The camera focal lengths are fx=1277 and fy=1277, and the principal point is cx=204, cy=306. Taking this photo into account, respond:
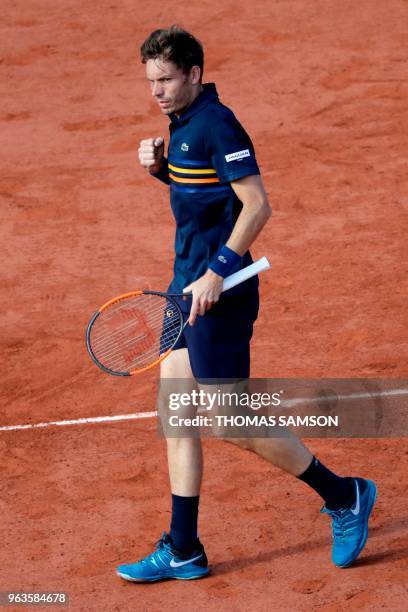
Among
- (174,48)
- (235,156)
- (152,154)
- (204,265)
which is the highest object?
(174,48)

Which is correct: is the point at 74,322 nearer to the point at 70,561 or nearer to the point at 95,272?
the point at 95,272

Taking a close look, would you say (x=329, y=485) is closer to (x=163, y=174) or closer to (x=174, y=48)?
(x=163, y=174)

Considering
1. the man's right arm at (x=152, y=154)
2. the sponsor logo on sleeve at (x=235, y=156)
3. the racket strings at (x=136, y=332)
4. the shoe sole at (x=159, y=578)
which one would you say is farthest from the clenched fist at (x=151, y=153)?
the shoe sole at (x=159, y=578)

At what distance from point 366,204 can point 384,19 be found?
425 centimetres

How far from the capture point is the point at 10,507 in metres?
6.90

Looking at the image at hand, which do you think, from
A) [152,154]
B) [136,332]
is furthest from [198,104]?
[136,332]

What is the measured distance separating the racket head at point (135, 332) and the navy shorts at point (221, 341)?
10cm

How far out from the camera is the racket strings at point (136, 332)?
6.13 meters

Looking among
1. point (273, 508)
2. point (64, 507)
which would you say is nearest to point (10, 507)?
point (64, 507)

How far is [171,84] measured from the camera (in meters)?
5.84

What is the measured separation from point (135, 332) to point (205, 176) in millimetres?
2353

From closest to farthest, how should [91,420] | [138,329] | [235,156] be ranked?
1. [235,156]
2. [91,420]
3. [138,329]

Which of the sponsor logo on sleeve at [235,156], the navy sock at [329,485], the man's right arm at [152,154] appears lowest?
the navy sock at [329,485]

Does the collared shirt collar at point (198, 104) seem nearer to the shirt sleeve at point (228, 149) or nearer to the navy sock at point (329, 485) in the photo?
the shirt sleeve at point (228, 149)
